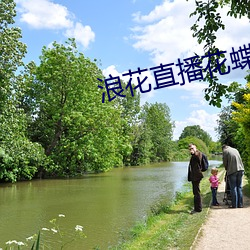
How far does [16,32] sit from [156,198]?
12401 millimetres

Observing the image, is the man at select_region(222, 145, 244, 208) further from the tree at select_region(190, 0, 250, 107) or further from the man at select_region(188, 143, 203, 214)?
the tree at select_region(190, 0, 250, 107)

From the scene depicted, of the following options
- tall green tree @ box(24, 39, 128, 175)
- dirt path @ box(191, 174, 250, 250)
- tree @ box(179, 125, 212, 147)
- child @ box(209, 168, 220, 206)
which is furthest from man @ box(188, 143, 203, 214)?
tree @ box(179, 125, 212, 147)

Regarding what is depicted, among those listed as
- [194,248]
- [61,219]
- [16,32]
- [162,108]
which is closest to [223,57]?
[194,248]

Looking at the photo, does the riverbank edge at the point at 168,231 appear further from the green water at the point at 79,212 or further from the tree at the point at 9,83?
the tree at the point at 9,83

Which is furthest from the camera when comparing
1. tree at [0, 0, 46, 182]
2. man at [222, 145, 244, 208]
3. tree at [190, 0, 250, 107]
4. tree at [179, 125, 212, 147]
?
tree at [179, 125, 212, 147]

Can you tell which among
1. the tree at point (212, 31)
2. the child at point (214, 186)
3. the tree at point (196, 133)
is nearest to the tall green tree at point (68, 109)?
the child at point (214, 186)

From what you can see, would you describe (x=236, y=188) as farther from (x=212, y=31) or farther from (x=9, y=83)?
(x=9, y=83)

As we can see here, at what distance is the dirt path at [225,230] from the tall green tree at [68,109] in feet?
61.3

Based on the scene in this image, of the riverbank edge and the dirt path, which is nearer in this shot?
the dirt path

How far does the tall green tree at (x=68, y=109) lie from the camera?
27531mm

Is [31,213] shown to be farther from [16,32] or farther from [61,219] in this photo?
[16,32]

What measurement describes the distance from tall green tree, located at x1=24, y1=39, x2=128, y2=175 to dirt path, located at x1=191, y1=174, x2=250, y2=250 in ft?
61.3

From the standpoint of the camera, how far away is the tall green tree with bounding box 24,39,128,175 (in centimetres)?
2753

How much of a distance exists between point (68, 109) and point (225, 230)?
838 inches
